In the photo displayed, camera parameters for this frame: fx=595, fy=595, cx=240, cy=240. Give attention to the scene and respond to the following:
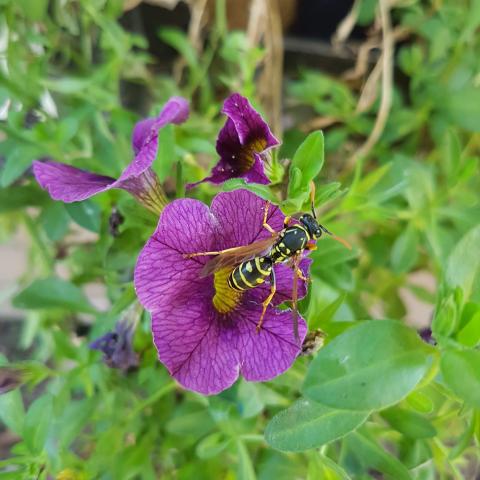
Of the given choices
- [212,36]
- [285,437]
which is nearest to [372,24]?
[212,36]

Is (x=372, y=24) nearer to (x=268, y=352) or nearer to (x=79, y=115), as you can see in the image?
(x=79, y=115)

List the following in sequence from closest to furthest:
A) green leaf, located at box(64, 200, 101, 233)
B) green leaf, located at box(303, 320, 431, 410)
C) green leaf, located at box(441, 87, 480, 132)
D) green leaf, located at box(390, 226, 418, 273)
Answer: green leaf, located at box(303, 320, 431, 410) < green leaf, located at box(64, 200, 101, 233) < green leaf, located at box(390, 226, 418, 273) < green leaf, located at box(441, 87, 480, 132)

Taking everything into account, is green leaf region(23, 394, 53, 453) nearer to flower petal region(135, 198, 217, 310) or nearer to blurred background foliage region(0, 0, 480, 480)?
blurred background foliage region(0, 0, 480, 480)

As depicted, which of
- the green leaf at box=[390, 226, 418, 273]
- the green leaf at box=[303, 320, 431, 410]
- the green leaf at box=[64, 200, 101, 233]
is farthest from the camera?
the green leaf at box=[390, 226, 418, 273]

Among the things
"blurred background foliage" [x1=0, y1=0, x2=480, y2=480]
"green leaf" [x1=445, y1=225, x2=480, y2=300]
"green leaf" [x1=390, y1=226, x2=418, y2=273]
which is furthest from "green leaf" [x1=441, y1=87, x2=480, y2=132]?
"green leaf" [x1=445, y1=225, x2=480, y2=300]

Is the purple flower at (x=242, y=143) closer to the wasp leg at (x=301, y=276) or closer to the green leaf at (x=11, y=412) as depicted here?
the wasp leg at (x=301, y=276)

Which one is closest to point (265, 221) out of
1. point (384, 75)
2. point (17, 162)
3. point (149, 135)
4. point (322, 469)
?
point (149, 135)
